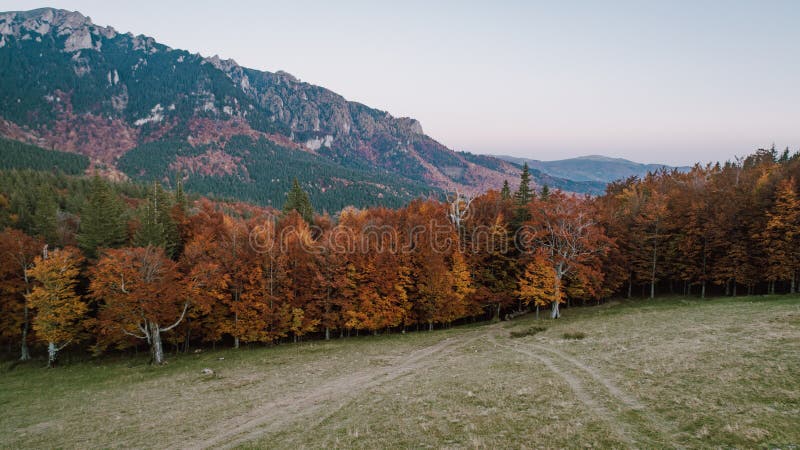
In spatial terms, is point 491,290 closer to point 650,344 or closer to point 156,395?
point 650,344

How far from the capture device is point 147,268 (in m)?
37.0

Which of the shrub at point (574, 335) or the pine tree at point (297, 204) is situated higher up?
the pine tree at point (297, 204)

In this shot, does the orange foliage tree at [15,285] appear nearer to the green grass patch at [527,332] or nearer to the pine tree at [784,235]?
the green grass patch at [527,332]

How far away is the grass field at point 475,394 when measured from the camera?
12.8 metres

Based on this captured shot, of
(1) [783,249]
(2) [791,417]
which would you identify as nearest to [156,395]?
(2) [791,417]

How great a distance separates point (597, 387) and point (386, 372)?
14127 mm

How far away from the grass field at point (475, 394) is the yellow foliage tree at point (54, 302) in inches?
150

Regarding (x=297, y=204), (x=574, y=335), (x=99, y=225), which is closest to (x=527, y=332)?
(x=574, y=335)

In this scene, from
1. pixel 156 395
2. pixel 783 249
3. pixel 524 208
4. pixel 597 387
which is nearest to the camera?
pixel 597 387

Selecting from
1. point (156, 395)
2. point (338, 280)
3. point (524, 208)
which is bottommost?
point (156, 395)

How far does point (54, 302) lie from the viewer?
37312 millimetres

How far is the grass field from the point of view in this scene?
1278cm

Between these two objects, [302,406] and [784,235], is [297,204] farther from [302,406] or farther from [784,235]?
[784,235]

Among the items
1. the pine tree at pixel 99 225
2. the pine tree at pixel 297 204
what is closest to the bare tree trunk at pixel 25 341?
the pine tree at pixel 99 225
